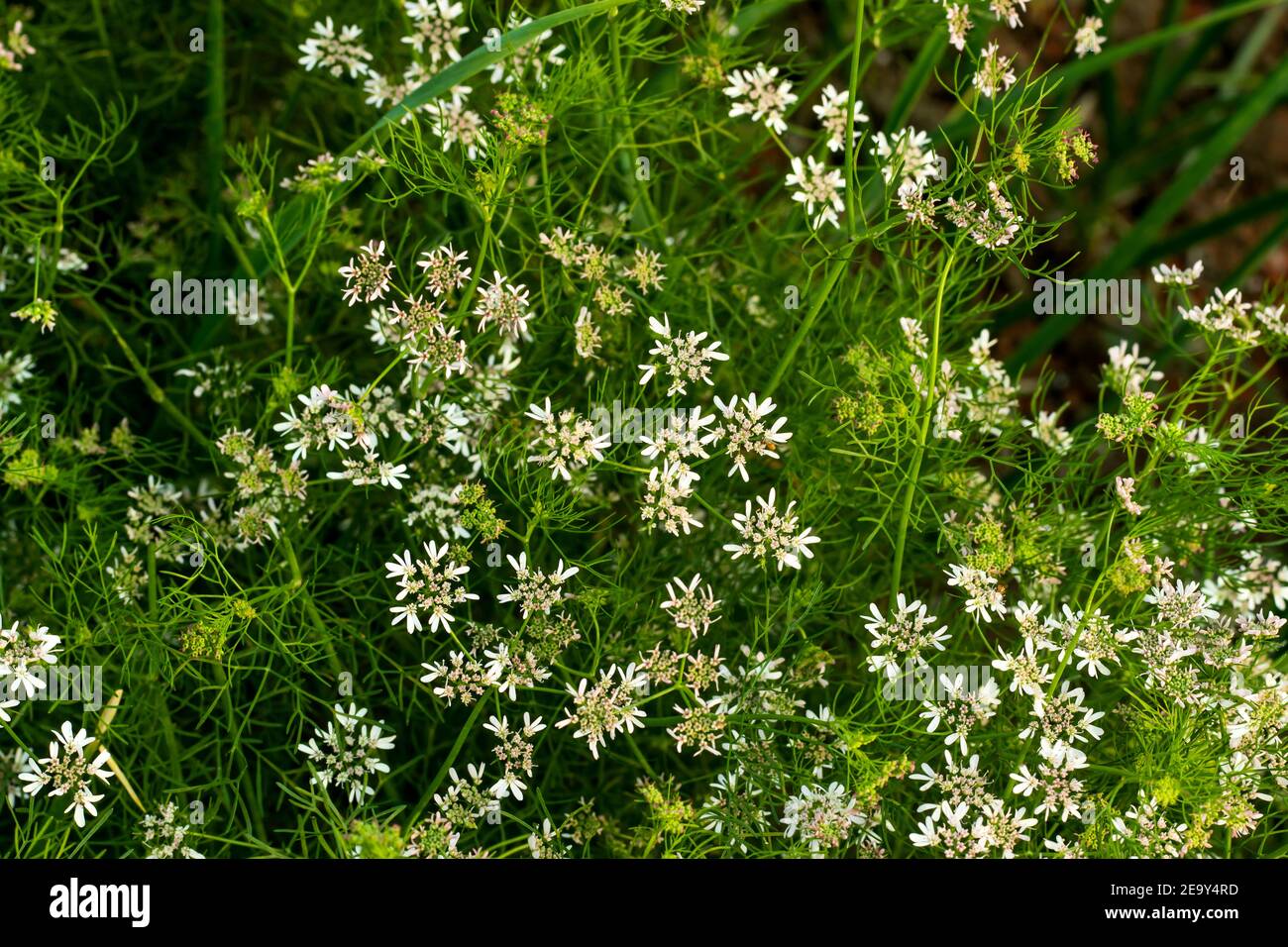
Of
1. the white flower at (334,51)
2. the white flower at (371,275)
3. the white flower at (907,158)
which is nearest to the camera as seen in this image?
the white flower at (371,275)

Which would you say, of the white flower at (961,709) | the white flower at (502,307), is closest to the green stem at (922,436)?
the white flower at (961,709)

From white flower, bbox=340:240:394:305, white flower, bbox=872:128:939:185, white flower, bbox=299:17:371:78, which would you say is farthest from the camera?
white flower, bbox=299:17:371:78

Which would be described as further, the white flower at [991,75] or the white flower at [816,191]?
the white flower at [816,191]

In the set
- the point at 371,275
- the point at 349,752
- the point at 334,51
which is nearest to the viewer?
the point at 371,275

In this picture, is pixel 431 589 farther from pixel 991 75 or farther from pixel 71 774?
pixel 991 75

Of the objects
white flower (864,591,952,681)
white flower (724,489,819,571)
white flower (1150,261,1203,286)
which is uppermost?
white flower (1150,261,1203,286)

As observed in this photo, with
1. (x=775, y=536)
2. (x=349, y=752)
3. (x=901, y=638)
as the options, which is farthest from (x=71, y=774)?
A: (x=901, y=638)

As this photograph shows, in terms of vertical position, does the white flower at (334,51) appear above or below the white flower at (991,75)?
above

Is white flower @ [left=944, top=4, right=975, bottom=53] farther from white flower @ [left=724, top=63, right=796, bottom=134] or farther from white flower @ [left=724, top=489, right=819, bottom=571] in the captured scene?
white flower @ [left=724, top=489, right=819, bottom=571]

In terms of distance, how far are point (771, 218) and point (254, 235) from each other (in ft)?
2.69

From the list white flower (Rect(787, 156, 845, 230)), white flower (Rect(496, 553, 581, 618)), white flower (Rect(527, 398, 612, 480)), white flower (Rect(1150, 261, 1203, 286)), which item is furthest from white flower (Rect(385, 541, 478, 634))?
white flower (Rect(1150, 261, 1203, 286))

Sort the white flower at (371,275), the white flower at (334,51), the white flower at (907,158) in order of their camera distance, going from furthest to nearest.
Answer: the white flower at (334,51) < the white flower at (907,158) < the white flower at (371,275)

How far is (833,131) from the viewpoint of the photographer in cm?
154

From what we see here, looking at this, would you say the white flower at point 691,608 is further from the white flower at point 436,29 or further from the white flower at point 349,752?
the white flower at point 436,29
